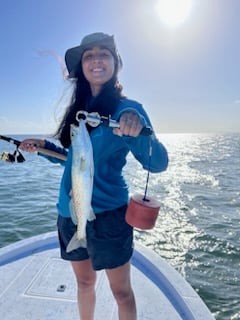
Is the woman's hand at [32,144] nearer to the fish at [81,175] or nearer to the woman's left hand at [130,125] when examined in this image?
the fish at [81,175]

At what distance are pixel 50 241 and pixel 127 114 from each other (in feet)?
10.2

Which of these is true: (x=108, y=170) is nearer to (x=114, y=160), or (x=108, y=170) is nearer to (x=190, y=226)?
(x=114, y=160)

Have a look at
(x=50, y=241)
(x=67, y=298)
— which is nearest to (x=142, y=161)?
(x=67, y=298)

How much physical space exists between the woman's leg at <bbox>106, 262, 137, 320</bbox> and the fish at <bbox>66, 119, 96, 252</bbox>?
367 millimetres

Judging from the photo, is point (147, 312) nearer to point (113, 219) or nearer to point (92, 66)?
point (113, 219)

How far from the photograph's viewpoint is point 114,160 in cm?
217

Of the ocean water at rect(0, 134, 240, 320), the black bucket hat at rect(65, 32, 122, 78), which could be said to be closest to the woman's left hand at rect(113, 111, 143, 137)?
the black bucket hat at rect(65, 32, 122, 78)

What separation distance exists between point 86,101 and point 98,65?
32 centimetres

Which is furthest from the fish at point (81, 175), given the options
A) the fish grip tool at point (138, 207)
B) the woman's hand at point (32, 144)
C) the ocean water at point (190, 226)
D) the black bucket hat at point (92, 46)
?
the ocean water at point (190, 226)

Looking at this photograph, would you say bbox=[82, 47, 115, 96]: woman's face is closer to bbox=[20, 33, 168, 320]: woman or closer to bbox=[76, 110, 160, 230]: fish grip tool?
bbox=[20, 33, 168, 320]: woman

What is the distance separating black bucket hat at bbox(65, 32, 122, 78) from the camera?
2186mm

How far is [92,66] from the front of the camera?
2.22m

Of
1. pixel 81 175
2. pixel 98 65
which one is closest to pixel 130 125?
pixel 81 175

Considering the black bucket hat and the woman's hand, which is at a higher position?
the black bucket hat
